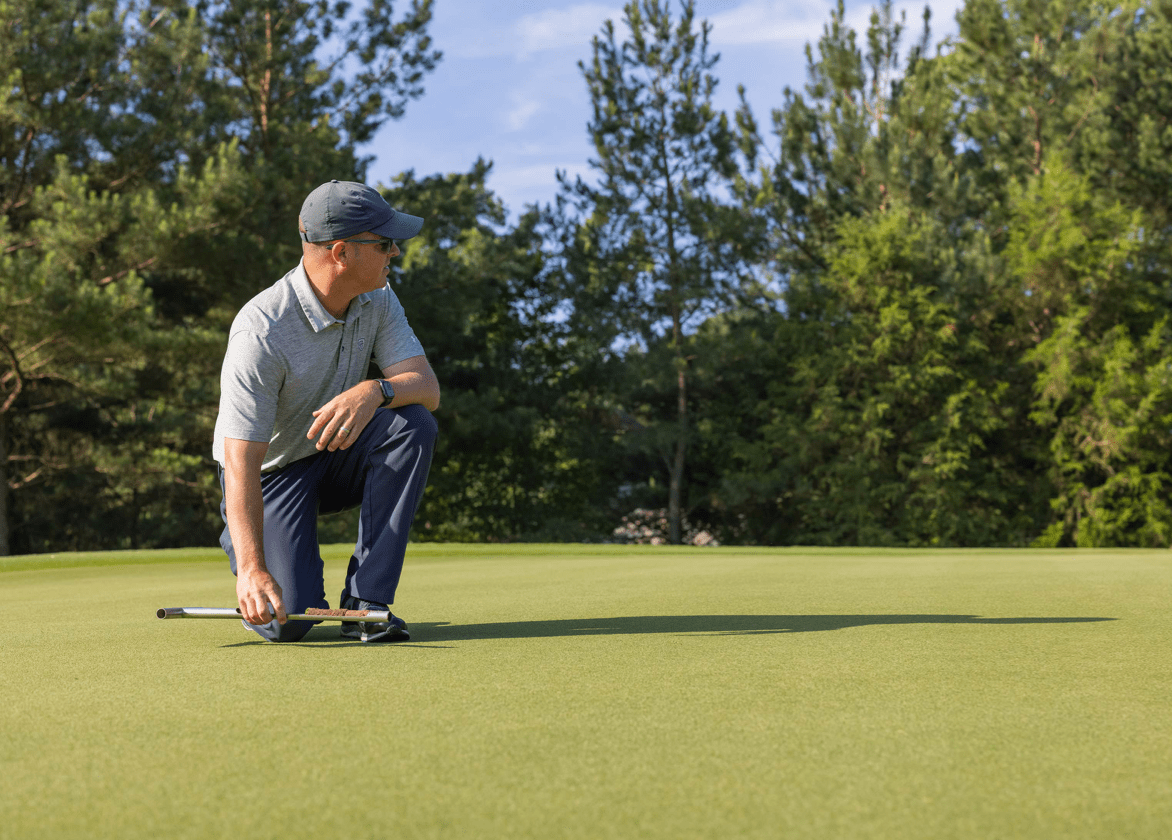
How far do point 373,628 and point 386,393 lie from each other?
65cm

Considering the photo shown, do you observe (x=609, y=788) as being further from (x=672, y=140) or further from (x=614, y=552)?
(x=672, y=140)

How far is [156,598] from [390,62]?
67.7 feet

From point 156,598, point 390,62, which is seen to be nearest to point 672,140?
point 390,62

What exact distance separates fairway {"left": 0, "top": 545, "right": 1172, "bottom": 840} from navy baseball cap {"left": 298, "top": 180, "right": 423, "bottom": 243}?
1.12m

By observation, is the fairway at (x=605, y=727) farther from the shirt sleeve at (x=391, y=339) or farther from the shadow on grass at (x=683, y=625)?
the shirt sleeve at (x=391, y=339)

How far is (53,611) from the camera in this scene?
383 centimetres

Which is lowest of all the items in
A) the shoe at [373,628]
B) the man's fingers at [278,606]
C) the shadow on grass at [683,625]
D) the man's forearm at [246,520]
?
the shadow on grass at [683,625]

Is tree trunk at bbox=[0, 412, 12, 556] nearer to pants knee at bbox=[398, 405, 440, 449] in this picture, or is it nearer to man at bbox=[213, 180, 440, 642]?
man at bbox=[213, 180, 440, 642]

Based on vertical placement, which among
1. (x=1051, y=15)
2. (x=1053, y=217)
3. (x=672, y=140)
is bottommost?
(x=1053, y=217)

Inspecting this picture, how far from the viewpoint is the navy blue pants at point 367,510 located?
119 inches

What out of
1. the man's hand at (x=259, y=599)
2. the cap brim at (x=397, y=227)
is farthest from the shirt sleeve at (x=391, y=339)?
the man's hand at (x=259, y=599)

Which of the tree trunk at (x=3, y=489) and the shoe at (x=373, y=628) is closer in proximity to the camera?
the shoe at (x=373, y=628)

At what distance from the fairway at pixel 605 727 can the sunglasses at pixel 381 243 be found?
110 cm

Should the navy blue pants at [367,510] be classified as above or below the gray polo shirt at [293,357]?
below
